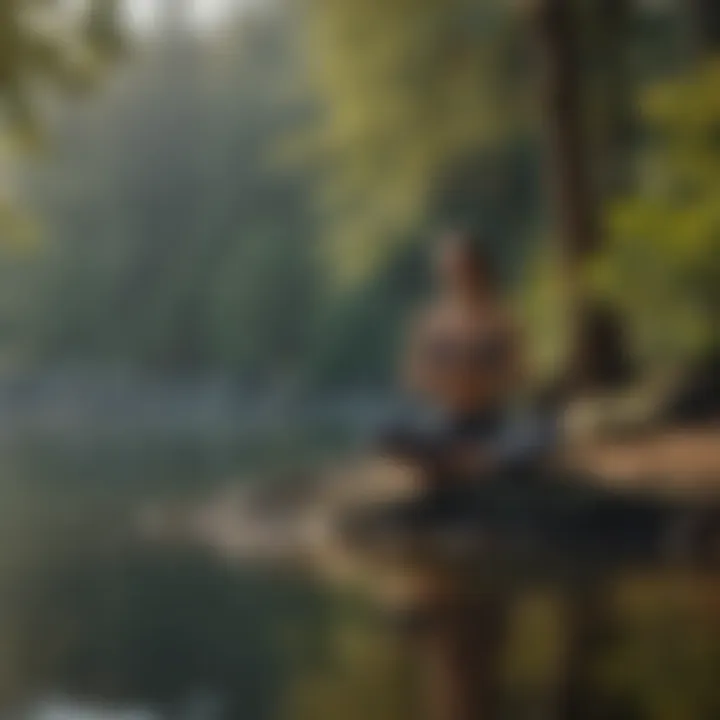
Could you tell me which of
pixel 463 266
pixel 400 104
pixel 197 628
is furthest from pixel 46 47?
pixel 197 628

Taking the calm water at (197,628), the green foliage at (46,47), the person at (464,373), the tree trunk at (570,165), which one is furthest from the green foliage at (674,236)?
the green foliage at (46,47)

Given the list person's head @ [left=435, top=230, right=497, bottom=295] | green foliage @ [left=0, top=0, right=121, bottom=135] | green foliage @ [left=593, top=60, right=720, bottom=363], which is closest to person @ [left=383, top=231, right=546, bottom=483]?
person's head @ [left=435, top=230, right=497, bottom=295]

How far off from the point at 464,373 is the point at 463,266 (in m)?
0.12

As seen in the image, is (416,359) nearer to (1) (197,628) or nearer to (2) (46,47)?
(1) (197,628)

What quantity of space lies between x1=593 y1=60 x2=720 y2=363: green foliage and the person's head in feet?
0.39

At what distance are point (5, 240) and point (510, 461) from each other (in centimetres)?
61

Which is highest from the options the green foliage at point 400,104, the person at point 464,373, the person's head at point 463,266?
the green foliage at point 400,104

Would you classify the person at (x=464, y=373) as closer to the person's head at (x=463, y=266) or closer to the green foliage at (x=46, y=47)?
the person's head at (x=463, y=266)

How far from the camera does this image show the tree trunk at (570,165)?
1681 mm

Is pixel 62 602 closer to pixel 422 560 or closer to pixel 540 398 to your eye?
pixel 422 560

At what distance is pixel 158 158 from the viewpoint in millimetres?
1700

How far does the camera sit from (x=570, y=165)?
66.9 inches

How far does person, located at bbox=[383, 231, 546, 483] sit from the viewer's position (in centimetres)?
168

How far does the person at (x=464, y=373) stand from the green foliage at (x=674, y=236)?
126 mm
